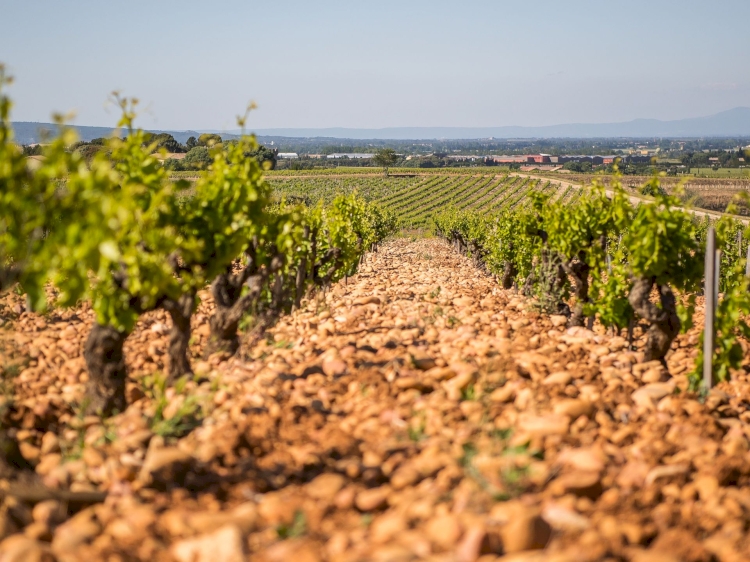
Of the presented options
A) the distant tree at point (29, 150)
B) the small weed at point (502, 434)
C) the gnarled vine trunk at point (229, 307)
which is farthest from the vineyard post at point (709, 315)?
the distant tree at point (29, 150)

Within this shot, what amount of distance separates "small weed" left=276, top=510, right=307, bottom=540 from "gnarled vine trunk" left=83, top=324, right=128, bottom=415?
8.95 feet

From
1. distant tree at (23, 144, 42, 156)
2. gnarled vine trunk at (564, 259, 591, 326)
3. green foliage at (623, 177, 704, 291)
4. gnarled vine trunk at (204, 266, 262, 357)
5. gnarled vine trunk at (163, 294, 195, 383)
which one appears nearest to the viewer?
gnarled vine trunk at (163, 294, 195, 383)

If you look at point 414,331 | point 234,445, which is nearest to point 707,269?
point 414,331

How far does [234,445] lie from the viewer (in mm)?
4680

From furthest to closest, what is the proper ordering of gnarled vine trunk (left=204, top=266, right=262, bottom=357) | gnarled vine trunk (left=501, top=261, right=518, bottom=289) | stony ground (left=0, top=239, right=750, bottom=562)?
gnarled vine trunk (left=501, top=261, right=518, bottom=289) → gnarled vine trunk (left=204, top=266, right=262, bottom=357) → stony ground (left=0, top=239, right=750, bottom=562)

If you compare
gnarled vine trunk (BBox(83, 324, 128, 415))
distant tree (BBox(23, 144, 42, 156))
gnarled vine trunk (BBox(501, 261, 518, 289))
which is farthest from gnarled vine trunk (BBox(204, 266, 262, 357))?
gnarled vine trunk (BBox(501, 261, 518, 289))

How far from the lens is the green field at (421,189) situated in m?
69.5

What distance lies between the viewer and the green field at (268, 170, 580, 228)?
6950 cm

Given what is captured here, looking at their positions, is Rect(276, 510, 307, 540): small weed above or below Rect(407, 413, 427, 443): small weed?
below

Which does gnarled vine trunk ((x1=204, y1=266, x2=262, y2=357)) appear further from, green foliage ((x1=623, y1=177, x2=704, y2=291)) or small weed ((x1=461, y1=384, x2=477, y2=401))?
green foliage ((x1=623, y1=177, x2=704, y2=291))

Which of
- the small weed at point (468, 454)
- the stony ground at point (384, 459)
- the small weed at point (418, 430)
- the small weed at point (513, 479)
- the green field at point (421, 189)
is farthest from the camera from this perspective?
the green field at point (421, 189)

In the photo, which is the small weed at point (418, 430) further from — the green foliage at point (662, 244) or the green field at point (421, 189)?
the green field at point (421, 189)

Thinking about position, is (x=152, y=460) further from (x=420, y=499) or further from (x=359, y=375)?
(x=359, y=375)

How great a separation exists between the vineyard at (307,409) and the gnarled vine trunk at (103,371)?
0.02 metres
